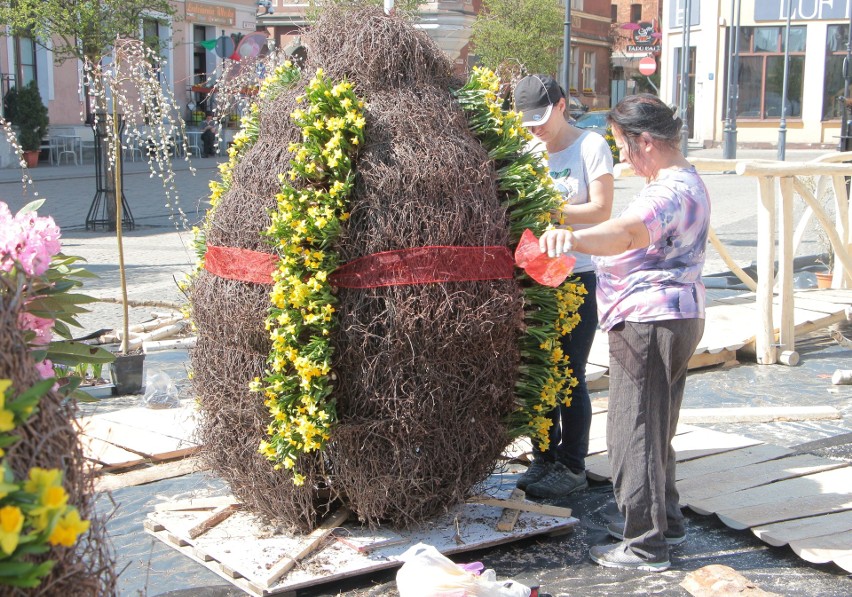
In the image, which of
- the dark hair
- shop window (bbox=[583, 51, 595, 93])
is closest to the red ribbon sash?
the dark hair

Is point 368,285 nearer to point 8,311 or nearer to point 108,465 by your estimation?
point 8,311

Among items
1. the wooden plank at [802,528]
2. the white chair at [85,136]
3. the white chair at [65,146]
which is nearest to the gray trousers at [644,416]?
the wooden plank at [802,528]

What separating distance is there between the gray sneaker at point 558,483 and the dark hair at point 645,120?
144cm

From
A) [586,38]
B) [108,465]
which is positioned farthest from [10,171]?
[586,38]

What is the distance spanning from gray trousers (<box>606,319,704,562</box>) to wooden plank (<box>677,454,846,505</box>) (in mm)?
616

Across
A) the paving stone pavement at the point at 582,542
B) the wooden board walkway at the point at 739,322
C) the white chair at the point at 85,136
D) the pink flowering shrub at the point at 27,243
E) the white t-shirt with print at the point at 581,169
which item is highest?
the white chair at the point at 85,136

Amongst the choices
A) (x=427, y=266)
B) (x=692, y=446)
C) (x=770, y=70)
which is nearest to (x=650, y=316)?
(x=427, y=266)

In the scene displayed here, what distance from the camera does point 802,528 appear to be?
366 cm

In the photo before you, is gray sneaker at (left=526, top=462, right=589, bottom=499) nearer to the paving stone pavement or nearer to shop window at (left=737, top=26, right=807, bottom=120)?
the paving stone pavement

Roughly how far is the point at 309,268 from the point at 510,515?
1.25m

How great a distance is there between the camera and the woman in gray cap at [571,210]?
3980mm

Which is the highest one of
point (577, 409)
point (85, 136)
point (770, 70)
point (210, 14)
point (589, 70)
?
point (589, 70)

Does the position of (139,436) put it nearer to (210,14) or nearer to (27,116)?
(27,116)

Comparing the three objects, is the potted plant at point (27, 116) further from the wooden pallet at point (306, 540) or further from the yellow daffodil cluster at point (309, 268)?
the yellow daffodil cluster at point (309, 268)
